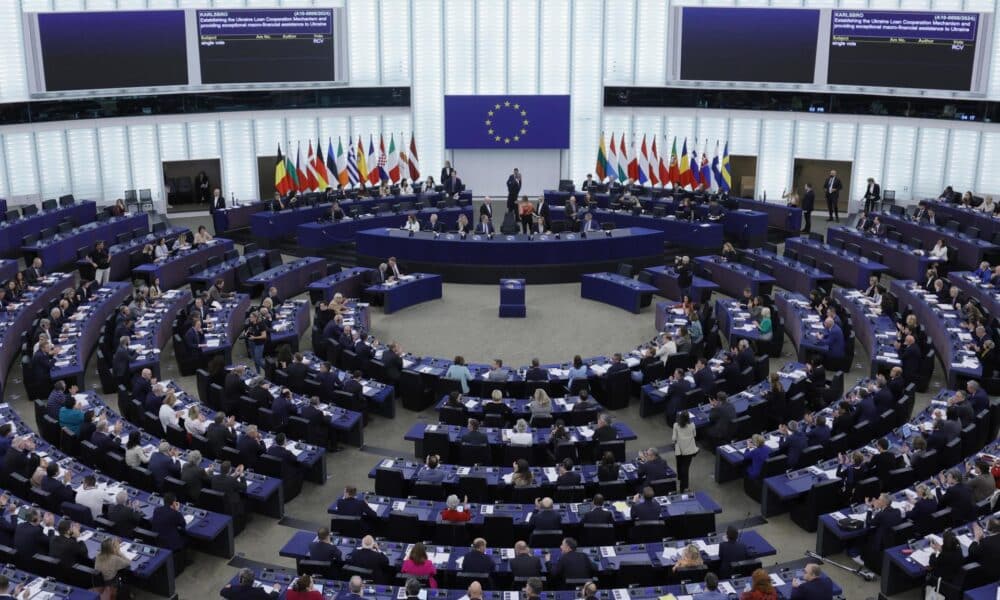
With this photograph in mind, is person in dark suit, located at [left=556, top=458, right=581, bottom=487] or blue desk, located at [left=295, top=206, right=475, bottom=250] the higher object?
blue desk, located at [left=295, top=206, right=475, bottom=250]

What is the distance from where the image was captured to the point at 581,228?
1257 inches

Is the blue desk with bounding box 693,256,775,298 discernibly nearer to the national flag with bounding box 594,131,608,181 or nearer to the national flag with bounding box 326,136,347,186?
the national flag with bounding box 594,131,608,181

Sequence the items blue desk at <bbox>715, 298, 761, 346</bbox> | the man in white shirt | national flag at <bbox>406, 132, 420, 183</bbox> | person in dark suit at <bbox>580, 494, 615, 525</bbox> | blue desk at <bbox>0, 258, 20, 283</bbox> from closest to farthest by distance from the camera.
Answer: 1. person in dark suit at <bbox>580, 494, 615, 525</bbox>
2. the man in white shirt
3. blue desk at <bbox>715, 298, 761, 346</bbox>
4. blue desk at <bbox>0, 258, 20, 283</bbox>
5. national flag at <bbox>406, 132, 420, 183</bbox>

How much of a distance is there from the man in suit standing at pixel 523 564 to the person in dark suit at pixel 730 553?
2551 millimetres

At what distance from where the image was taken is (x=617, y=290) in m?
27.4

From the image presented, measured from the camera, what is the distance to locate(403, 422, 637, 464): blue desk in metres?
17.0

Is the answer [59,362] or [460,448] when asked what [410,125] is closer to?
[59,362]

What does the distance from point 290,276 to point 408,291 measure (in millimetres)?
3527

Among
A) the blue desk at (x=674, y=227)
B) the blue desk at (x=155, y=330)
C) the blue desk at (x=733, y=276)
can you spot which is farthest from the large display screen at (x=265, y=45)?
the blue desk at (x=733, y=276)

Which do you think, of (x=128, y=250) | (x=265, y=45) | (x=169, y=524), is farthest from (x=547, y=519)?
(x=265, y=45)

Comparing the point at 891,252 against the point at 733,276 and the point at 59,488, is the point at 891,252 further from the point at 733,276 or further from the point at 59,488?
the point at 59,488

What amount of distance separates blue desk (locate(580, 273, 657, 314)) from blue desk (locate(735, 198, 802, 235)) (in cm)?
884

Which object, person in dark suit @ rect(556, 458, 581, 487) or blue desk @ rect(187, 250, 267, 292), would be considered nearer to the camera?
person in dark suit @ rect(556, 458, 581, 487)

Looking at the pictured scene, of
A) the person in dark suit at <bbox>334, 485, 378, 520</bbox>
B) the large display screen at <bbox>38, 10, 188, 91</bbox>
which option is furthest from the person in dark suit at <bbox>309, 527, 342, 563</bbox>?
the large display screen at <bbox>38, 10, 188, 91</bbox>
